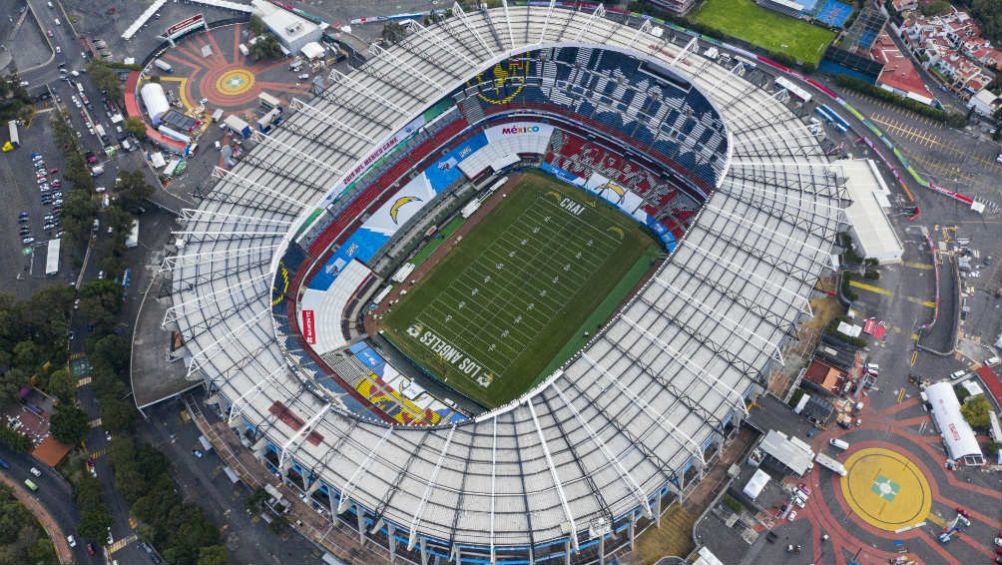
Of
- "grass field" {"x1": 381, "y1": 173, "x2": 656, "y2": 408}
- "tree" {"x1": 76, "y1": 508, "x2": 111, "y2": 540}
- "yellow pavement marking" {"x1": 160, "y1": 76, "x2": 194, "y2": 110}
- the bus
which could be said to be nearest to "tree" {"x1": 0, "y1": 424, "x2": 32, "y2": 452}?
"tree" {"x1": 76, "y1": 508, "x2": 111, "y2": 540}

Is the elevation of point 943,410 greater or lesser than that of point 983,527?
greater

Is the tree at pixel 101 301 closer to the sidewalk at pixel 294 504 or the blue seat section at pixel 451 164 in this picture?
the sidewalk at pixel 294 504

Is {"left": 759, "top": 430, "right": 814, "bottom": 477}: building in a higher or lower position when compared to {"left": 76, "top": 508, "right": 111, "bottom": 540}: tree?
higher

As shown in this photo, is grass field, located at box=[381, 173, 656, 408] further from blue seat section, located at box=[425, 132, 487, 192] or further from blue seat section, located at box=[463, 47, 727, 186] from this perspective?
blue seat section, located at box=[463, 47, 727, 186]

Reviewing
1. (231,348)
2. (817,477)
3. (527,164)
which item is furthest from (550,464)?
(527,164)

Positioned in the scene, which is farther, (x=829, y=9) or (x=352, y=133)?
(x=829, y=9)

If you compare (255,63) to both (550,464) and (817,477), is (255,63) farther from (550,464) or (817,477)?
(817,477)

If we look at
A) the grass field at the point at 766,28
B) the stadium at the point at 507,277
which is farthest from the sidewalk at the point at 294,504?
the grass field at the point at 766,28
